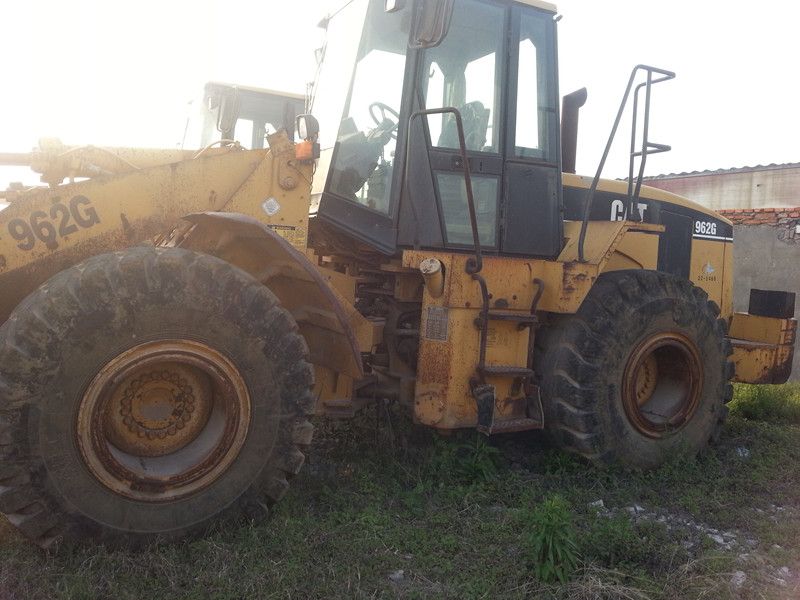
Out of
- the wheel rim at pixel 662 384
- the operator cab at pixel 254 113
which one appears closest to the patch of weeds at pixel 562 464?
the wheel rim at pixel 662 384

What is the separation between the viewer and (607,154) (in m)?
4.84

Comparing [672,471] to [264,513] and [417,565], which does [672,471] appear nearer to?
[417,565]

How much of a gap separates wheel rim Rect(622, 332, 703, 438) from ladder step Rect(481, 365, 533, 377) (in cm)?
74

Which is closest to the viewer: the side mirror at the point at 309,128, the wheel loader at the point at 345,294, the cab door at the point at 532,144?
the wheel loader at the point at 345,294

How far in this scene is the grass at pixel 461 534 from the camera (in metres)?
3.07

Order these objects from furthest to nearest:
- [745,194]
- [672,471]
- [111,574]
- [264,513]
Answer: [745,194] < [672,471] < [264,513] < [111,574]

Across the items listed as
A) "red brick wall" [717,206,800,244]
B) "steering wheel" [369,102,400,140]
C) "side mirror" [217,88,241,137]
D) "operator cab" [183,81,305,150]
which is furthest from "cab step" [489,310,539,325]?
"red brick wall" [717,206,800,244]

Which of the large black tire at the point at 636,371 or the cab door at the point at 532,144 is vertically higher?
the cab door at the point at 532,144

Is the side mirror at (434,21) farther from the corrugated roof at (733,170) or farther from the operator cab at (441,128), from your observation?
the corrugated roof at (733,170)

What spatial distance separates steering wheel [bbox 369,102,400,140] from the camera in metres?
4.57

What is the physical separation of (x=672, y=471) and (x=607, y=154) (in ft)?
6.88

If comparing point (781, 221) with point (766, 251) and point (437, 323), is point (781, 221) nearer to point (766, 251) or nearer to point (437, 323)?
point (766, 251)

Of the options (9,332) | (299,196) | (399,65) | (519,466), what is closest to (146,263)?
(9,332)

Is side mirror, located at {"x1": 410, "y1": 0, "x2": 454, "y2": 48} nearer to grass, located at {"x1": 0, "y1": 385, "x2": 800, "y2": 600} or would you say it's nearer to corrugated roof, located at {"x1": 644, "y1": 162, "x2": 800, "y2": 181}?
grass, located at {"x1": 0, "y1": 385, "x2": 800, "y2": 600}
